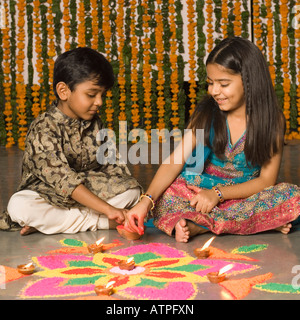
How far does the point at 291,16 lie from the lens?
4312 millimetres

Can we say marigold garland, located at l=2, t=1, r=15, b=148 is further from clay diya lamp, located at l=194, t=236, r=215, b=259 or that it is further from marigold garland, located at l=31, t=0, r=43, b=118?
clay diya lamp, located at l=194, t=236, r=215, b=259

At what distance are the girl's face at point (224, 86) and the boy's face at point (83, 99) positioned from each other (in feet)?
1.37

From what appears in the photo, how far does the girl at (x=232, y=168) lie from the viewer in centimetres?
199

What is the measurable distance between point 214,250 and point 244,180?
0.41 meters

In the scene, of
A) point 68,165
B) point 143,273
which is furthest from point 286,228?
point 68,165

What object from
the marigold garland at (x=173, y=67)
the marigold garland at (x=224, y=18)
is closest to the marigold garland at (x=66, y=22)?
the marigold garland at (x=173, y=67)

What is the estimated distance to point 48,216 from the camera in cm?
208

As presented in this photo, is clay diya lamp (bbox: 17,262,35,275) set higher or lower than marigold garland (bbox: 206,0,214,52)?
lower

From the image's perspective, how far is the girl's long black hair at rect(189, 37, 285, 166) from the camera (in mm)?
1987

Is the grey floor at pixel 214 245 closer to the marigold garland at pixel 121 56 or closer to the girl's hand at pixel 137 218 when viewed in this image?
the girl's hand at pixel 137 218

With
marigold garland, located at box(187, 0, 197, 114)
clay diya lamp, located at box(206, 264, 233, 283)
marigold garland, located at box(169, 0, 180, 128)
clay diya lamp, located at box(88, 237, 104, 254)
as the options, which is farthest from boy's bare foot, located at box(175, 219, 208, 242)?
marigold garland, located at box(169, 0, 180, 128)

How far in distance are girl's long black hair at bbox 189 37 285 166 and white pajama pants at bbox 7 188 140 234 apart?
53 cm

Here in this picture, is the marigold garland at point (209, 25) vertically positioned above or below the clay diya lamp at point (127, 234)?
above

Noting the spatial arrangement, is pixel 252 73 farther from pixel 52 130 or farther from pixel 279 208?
pixel 52 130
